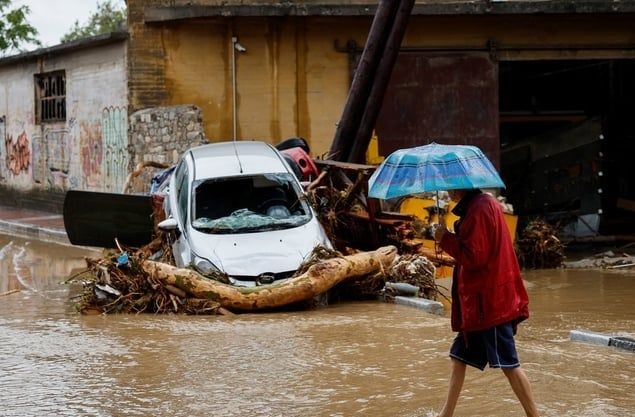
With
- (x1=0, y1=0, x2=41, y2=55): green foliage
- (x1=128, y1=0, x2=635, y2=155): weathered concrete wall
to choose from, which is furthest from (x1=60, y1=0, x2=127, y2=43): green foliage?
(x1=128, y1=0, x2=635, y2=155): weathered concrete wall

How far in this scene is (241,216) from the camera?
41.7 ft

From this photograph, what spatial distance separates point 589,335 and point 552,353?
2.03 ft

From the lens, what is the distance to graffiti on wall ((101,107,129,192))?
22469 millimetres

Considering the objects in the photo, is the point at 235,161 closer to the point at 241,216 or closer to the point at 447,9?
the point at 241,216

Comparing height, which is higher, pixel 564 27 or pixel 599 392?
pixel 564 27

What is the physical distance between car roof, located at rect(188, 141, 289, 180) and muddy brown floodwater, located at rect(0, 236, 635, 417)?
2.23 m

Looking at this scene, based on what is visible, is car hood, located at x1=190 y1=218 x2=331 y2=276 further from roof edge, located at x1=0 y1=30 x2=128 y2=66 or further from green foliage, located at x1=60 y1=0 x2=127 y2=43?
green foliage, located at x1=60 y1=0 x2=127 y2=43

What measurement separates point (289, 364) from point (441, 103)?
532 inches

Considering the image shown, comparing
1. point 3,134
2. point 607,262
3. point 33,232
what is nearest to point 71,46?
point 33,232

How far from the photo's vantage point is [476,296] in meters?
6.61

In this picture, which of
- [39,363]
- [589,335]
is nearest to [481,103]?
[589,335]

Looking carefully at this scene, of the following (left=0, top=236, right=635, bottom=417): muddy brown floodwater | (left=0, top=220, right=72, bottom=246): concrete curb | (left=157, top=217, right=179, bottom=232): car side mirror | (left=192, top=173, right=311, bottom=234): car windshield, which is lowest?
(left=0, top=236, right=635, bottom=417): muddy brown floodwater

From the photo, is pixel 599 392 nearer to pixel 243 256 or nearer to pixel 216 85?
pixel 243 256

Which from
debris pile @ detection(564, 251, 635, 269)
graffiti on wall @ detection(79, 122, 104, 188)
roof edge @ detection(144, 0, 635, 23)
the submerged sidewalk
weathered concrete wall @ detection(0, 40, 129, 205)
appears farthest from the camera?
graffiti on wall @ detection(79, 122, 104, 188)
